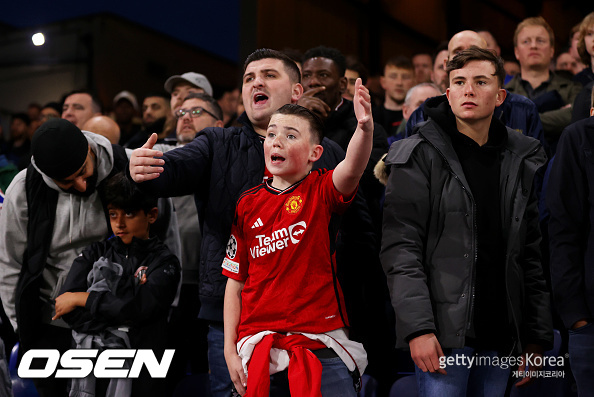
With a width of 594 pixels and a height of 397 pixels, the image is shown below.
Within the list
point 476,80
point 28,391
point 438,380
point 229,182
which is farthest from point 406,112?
point 28,391

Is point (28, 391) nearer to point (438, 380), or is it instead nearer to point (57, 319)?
point (57, 319)

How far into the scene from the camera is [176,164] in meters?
2.76

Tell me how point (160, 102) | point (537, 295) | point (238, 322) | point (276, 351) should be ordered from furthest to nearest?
point (160, 102)
point (537, 295)
point (238, 322)
point (276, 351)

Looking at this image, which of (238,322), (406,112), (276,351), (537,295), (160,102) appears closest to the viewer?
(276,351)

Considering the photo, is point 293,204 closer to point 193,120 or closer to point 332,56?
point 193,120

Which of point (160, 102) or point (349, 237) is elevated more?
point (160, 102)

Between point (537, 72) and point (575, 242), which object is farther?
point (537, 72)

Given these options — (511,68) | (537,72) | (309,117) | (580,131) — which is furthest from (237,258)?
Result: (511,68)

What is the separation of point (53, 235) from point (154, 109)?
10.0ft

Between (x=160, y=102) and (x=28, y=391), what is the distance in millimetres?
3390

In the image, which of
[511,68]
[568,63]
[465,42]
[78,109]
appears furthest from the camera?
[511,68]

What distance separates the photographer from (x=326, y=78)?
14.6 feet

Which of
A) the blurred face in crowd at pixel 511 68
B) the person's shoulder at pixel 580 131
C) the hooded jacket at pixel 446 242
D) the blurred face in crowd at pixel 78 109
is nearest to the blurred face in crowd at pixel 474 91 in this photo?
the hooded jacket at pixel 446 242

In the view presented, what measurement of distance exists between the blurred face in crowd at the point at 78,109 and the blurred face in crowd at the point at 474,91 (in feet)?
12.3
